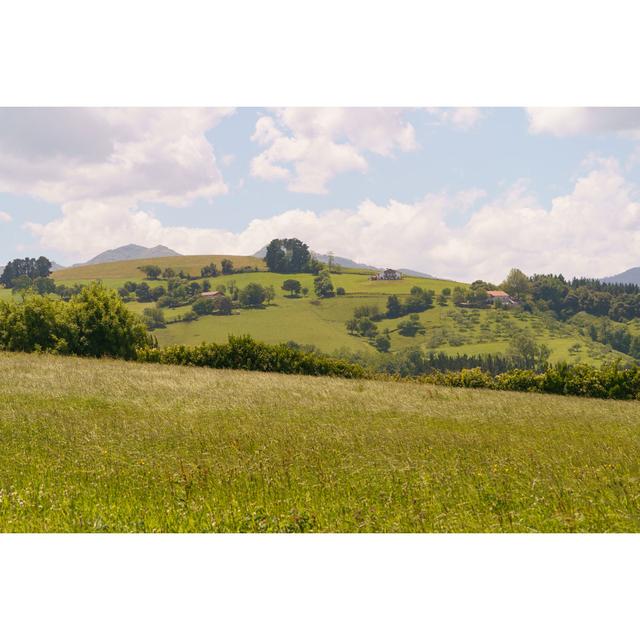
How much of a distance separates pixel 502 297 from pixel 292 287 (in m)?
66.0

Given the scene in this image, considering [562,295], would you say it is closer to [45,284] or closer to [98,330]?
[45,284]

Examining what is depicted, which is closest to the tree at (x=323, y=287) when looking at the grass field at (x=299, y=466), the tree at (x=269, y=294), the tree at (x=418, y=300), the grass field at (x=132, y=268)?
the tree at (x=269, y=294)

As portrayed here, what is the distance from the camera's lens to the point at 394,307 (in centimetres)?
16575

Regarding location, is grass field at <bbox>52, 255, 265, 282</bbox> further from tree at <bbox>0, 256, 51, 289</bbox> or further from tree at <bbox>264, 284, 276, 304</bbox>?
tree at <bbox>264, 284, 276, 304</bbox>

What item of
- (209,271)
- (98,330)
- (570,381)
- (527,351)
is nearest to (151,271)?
(209,271)

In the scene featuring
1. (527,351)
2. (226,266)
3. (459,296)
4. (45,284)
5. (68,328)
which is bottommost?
(527,351)

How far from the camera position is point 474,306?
173125 mm

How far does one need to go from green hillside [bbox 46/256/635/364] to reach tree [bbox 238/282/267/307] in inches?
149

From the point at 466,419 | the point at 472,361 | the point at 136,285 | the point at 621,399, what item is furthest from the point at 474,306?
the point at 466,419

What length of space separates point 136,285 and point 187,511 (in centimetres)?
16326

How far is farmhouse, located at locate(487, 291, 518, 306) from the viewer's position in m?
174

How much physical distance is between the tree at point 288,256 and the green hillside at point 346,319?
11.2 ft

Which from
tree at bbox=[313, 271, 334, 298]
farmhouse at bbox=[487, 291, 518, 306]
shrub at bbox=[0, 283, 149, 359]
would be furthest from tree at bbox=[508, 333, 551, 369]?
shrub at bbox=[0, 283, 149, 359]

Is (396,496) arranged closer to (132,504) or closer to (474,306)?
(132,504)
